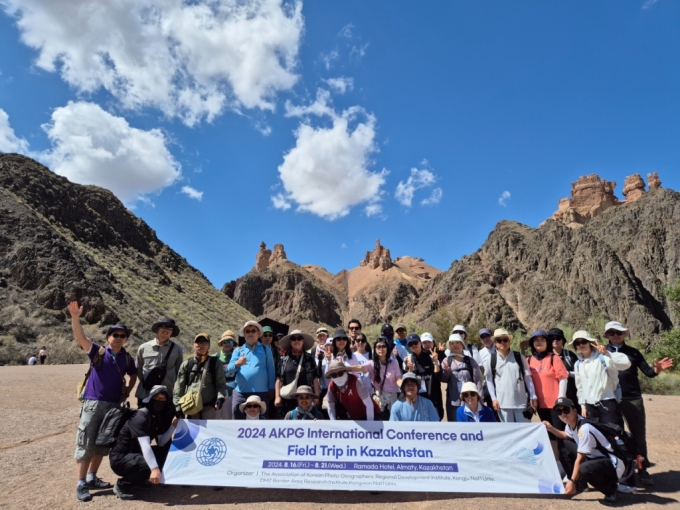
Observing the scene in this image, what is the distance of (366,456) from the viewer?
18.0ft

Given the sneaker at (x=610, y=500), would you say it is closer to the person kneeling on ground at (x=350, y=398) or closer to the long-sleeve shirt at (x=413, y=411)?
the long-sleeve shirt at (x=413, y=411)

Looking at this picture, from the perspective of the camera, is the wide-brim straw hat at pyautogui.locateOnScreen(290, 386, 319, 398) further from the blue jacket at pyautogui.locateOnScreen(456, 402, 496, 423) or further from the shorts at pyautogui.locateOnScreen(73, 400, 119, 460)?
the shorts at pyautogui.locateOnScreen(73, 400, 119, 460)

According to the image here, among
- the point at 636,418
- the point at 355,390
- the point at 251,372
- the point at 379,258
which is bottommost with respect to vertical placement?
the point at 636,418

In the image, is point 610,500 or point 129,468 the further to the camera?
point 129,468

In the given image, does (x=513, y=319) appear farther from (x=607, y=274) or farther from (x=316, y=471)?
(x=316, y=471)

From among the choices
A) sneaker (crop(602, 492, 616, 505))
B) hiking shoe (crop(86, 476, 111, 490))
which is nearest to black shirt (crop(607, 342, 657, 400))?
sneaker (crop(602, 492, 616, 505))

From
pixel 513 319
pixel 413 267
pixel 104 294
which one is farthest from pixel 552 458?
pixel 413 267

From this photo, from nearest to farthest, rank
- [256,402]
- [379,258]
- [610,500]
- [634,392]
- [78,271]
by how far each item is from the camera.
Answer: [610,500] < [256,402] < [634,392] < [78,271] < [379,258]

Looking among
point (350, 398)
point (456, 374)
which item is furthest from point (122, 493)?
point (456, 374)

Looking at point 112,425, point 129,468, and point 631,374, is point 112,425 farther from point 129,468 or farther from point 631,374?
point 631,374

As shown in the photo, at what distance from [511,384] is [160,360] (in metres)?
5.21

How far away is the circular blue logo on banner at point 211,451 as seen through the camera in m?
5.55

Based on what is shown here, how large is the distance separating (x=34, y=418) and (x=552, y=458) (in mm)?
11422

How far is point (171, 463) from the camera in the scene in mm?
5512
